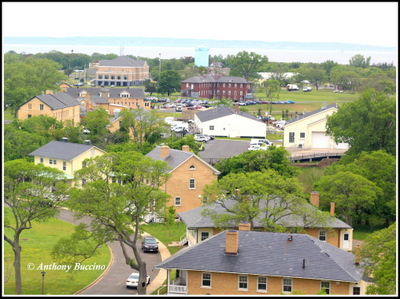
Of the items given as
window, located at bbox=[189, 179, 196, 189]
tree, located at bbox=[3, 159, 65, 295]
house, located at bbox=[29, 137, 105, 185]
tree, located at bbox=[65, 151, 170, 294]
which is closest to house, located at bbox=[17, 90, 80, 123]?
house, located at bbox=[29, 137, 105, 185]

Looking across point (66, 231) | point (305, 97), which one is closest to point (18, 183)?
point (66, 231)

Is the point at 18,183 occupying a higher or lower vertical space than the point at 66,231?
higher

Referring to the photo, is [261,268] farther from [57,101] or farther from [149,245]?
[57,101]

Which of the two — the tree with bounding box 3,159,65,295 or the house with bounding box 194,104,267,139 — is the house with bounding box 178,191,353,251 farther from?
the house with bounding box 194,104,267,139

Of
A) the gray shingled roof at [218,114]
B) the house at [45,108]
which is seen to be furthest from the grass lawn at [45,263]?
the gray shingled roof at [218,114]

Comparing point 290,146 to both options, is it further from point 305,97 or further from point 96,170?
point 305,97

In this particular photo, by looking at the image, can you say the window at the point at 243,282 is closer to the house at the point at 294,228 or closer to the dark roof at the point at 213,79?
the house at the point at 294,228
